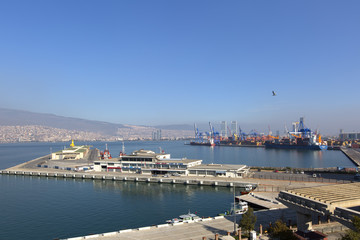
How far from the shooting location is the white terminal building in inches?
2285

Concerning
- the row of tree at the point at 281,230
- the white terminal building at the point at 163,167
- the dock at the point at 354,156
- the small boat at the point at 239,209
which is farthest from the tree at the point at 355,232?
the dock at the point at 354,156

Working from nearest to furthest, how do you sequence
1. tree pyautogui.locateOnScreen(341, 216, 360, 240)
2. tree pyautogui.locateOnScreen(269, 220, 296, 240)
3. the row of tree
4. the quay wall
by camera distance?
tree pyautogui.locateOnScreen(341, 216, 360, 240)
the row of tree
tree pyautogui.locateOnScreen(269, 220, 296, 240)
the quay wall

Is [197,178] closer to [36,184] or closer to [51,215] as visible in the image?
[51,215]

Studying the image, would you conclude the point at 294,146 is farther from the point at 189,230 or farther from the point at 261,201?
the point at 189,230

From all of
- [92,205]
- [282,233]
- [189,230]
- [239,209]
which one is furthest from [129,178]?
[282,233]

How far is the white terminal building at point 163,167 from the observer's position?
5803cm

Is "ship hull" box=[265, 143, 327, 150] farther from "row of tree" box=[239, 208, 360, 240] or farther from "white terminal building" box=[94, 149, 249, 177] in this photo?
"row of tree" box=[239, 208, 360, 240]

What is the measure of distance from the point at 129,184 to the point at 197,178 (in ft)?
50.1

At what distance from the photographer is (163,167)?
6331cm

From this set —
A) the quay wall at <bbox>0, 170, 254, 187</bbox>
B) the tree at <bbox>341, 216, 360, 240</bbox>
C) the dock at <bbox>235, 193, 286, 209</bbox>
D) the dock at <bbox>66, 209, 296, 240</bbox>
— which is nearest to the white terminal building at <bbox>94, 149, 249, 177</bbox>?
the quay wall at <bbox>0, 170, 254, 187</bbox>

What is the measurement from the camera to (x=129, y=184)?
188ft

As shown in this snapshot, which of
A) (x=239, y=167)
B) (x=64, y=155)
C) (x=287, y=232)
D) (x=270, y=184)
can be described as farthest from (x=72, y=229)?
(x=64, y=155)

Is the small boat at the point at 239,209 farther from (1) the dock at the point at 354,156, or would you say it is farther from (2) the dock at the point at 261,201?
(1) the dock at the point at 354,156

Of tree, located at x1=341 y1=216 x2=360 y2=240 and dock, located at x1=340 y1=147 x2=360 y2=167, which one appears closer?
tree, located at x1=341 y1=216 x2=360 y2=240
